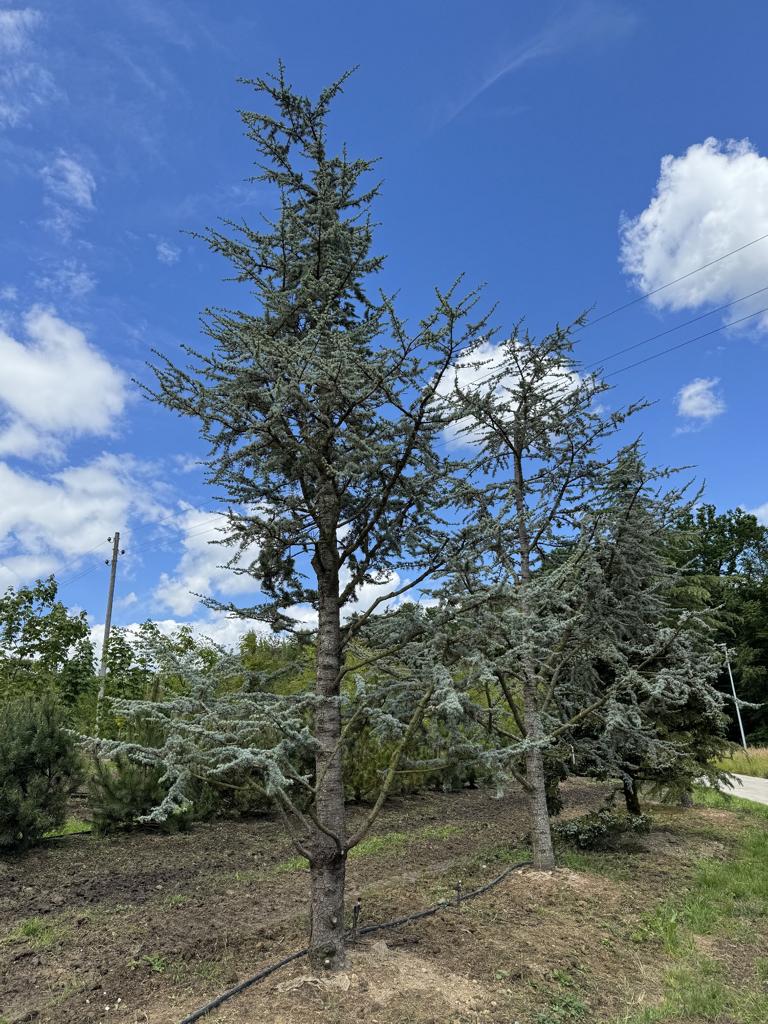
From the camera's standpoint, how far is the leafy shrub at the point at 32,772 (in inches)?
290

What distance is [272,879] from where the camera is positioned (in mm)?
6574

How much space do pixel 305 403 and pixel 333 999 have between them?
11.8 ft

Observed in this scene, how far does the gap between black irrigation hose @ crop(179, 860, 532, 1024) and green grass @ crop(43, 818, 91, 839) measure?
17.6ft

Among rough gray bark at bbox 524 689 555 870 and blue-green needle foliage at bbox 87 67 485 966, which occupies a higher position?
blue-green needle foliage at bbox 87 67 485 966

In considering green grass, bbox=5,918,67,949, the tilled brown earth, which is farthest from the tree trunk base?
green grass, bbox=5,918,67,949

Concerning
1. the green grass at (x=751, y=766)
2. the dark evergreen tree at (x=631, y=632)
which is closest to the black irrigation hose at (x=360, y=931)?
the dark evergreen tree at (x=631, y=632)

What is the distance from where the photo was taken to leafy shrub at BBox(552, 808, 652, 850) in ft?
25.6

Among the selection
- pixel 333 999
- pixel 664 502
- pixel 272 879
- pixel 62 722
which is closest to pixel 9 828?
pixel 62 722

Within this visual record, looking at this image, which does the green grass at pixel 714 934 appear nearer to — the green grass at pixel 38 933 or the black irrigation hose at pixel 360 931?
the black irrigation hose at pixel 360 931

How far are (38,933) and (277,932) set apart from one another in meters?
1.99

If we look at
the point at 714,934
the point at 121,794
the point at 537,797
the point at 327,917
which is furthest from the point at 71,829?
the point at 714,934

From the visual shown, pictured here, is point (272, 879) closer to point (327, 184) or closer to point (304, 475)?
point (304, 475)

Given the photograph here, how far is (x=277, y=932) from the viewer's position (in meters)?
4.71

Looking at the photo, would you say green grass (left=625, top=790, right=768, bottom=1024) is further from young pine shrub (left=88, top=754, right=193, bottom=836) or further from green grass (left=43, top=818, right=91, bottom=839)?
green grass (left=43, top=818, right=91, bottom=839)
